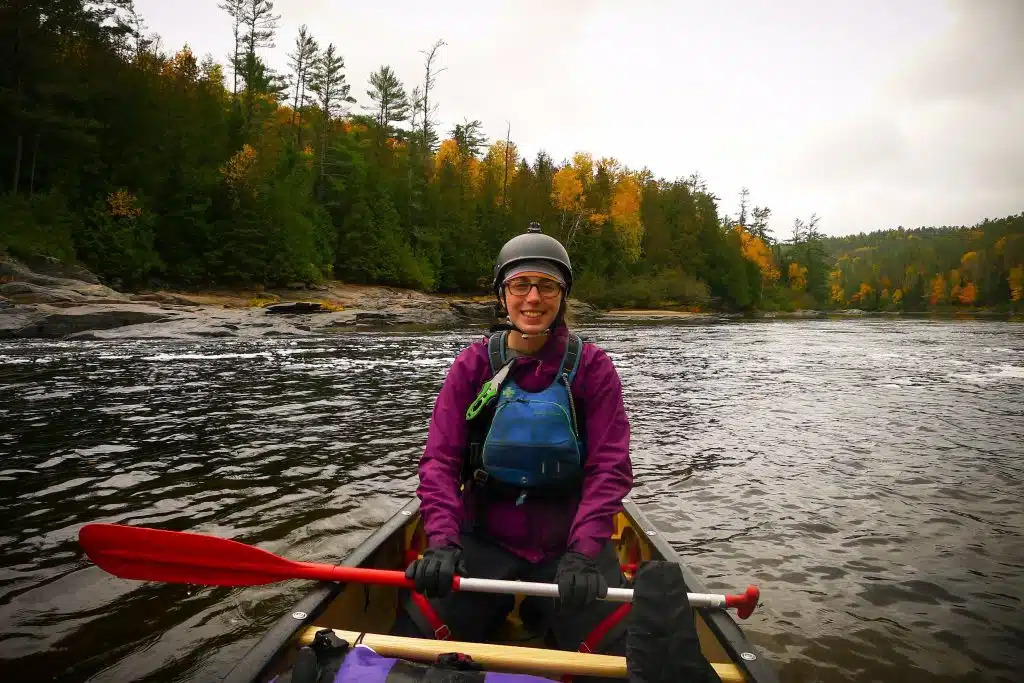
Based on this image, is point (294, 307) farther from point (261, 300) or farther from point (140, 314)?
point (140, 314)

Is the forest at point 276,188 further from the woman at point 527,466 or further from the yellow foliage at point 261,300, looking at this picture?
the woman at point 527,466

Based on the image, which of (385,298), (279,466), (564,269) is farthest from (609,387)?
(385,298)

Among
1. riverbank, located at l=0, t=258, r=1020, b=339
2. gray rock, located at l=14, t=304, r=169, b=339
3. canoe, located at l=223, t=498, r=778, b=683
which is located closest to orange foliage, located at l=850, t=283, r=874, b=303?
riverbank, located at l=0, t=258, r=1020, b=339

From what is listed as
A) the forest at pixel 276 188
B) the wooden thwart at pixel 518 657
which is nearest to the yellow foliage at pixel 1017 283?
the forest at pixel 276 188

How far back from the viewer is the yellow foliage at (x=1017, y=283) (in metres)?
88.0

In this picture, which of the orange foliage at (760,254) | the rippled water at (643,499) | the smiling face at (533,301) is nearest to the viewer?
the smiling face at (533,301)

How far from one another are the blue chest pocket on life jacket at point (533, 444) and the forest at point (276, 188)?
29300 millimetres

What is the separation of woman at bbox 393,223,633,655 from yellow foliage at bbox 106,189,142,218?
120ft

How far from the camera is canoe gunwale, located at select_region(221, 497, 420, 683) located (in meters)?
1.75

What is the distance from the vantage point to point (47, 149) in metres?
30.4

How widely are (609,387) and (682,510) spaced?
9.82ft

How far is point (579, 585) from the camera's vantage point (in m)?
2.12

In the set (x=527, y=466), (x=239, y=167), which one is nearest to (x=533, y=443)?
(x=527, y=466)

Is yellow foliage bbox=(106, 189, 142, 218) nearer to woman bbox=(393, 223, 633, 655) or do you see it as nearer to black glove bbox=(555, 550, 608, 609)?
woman bbox=(393, 223, 633, 655)
